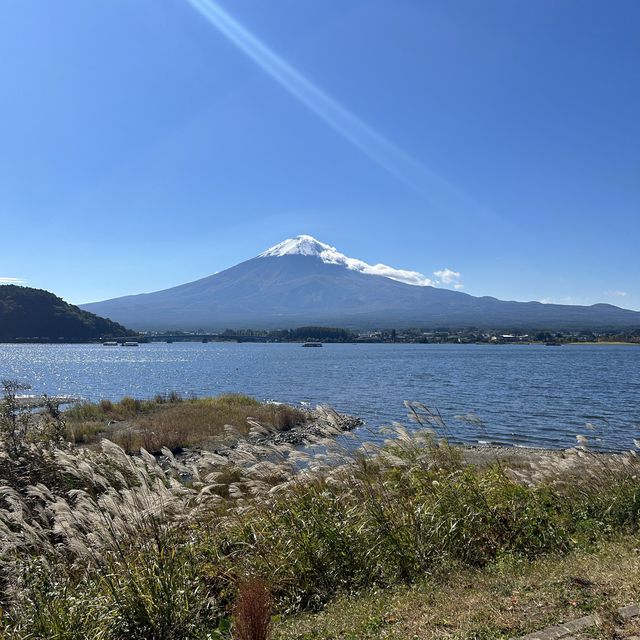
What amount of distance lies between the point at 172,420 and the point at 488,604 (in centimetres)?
2656

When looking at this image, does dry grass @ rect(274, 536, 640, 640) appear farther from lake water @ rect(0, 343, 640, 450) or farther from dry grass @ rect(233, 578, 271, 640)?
lake water @ rect(0, 343, 640, 450)

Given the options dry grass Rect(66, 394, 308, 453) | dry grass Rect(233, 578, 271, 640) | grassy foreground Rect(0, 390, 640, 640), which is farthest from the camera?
dry grass Rect(66, 394, 308, 453)

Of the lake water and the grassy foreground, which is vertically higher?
the grassy foreground

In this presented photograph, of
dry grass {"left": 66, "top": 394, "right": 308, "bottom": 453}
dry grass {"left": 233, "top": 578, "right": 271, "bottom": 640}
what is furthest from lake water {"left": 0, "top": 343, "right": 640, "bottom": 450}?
dry grass {"left": 233, "top": 578, "right": 271, "bottom": 640}

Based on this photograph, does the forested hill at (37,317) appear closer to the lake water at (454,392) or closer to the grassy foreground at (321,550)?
the lake water at (454,392)

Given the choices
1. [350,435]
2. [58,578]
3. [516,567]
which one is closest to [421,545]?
[516,567]

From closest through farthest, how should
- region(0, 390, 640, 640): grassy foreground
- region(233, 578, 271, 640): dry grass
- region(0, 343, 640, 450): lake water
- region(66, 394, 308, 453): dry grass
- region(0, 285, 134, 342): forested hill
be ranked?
1. region(233, 578, 271, 640): dry grass
2. region(0, 390, 640, 640): grassy foreground
3. region(66, 394, 308, 453): dry grass
4. region(0, 343, 640, 450): lake water
5. region(0, 285, 134, 342): forested hill

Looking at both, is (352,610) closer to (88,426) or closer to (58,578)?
(58,578)

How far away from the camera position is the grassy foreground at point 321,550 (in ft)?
15.9

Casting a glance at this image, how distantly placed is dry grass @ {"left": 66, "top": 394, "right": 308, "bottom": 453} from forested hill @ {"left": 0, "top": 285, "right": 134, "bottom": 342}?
5576 inches

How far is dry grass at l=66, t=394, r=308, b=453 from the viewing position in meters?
24.6

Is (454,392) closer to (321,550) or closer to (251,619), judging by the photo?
(321,550)

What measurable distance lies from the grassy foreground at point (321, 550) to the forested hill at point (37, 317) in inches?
6669

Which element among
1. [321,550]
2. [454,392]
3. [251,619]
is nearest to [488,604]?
[321,550]
